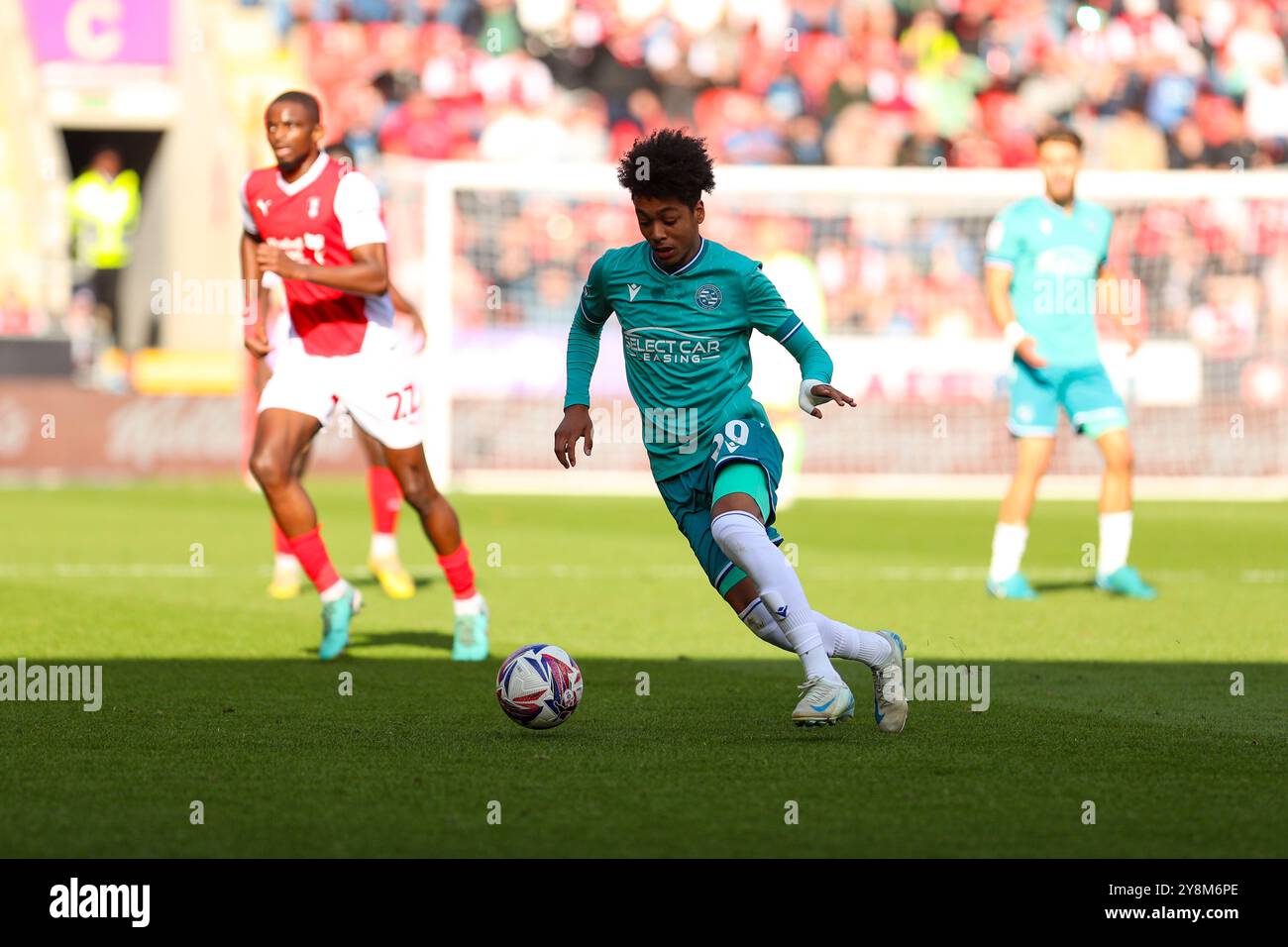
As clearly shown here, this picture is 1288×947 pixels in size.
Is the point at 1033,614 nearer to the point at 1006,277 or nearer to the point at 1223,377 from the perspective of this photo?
the point at 1006,277

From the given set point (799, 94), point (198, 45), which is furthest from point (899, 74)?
point (198, 45)

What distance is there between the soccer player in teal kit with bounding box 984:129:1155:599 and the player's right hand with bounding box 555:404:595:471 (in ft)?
14.4

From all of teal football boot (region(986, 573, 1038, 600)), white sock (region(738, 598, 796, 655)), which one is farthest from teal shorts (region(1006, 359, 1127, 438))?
white sock (region(738, 598, 796, 655))

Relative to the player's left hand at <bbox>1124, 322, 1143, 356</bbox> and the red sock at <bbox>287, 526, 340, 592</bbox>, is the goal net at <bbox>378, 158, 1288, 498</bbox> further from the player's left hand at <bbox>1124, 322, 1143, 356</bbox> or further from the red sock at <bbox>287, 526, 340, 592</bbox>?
the red sock at <bbox>287, 526, 340, 592</bbox>

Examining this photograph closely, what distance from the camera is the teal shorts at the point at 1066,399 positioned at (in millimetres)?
10289

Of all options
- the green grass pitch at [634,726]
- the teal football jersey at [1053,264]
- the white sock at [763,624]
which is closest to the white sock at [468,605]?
the green grass pitch at [634,726]

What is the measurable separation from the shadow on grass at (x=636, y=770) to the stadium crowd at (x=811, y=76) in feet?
54.3

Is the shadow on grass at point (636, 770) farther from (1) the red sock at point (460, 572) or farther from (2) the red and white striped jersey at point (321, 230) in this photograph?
(2) the red and white striped jersey at point (321, 230)

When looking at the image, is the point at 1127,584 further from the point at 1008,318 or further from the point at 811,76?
the point at 811,76

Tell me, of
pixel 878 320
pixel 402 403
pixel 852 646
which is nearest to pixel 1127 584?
pixel 402 403

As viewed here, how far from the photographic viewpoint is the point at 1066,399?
1036 centimetres

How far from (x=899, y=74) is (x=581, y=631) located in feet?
54.2

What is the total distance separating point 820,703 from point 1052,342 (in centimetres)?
497

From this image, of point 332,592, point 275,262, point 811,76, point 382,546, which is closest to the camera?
point 275,262
